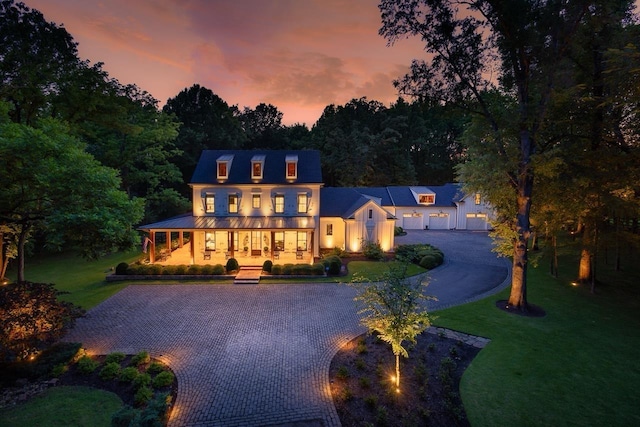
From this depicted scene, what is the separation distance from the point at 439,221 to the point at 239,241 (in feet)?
97.6

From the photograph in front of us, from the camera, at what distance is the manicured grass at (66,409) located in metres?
7.95

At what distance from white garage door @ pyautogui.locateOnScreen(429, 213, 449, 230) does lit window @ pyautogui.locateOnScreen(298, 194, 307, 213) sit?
24.0 meters

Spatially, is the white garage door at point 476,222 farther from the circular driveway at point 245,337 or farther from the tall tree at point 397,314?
the tall tree at point 397,314

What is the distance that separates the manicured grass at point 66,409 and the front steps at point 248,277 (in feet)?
37.4

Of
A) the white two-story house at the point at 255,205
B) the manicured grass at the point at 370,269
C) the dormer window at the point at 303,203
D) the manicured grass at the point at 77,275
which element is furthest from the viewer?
the dormer window at the point at 303,203

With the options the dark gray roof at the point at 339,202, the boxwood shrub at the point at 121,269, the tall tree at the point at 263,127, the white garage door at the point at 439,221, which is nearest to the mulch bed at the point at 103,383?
the boxwood shrub at the point at 121,269

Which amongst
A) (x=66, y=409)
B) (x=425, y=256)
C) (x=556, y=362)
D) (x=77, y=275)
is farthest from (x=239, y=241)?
(x=556, y=362)

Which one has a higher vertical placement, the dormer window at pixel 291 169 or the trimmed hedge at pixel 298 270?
the dormer window at pixel 291 169

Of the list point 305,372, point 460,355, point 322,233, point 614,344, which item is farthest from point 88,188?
point 614,344

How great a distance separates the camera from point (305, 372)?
10.5m

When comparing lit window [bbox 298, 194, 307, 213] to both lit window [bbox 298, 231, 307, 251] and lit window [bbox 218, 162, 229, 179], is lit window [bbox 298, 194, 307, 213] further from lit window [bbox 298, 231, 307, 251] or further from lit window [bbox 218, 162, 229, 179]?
lit window [bbox 218, 162, 229, 179]

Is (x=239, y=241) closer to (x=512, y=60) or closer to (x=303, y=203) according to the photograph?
(x=303, y=203)

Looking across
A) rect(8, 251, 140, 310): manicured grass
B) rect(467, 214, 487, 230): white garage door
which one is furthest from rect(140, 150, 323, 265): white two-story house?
rect(467, 214, 487, 230): white garage door

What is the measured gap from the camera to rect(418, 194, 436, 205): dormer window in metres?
43.1
